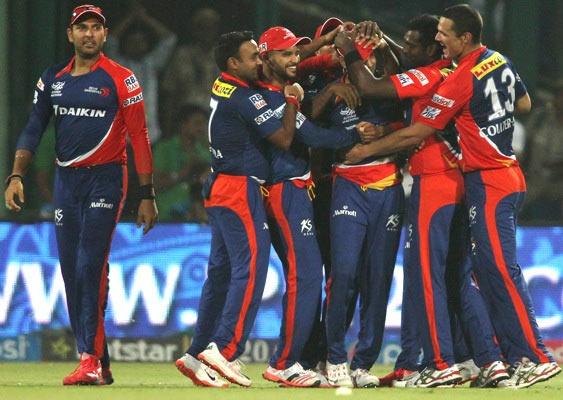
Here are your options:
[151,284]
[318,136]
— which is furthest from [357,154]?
[151,284]

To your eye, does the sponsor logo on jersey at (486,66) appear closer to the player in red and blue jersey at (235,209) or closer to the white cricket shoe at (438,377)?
the player in red and blue jersey at (235,209)

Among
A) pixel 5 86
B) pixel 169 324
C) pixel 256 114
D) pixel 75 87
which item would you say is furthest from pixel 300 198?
pixel 5 86

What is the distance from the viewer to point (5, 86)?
12922 mm

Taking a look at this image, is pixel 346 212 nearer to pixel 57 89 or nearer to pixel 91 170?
pixel 91 170

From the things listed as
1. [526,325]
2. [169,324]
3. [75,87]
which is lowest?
[169,324]

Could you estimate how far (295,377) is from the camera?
922 cm

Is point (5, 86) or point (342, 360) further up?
point (5, 86)

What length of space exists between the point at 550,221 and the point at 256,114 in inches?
159

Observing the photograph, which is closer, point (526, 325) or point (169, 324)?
point (526, 325)

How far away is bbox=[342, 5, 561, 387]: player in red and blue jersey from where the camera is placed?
352 inches

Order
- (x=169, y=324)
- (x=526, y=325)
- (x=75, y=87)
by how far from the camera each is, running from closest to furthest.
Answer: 1. (x=526, y=325)
2. (x=75, y=87)
3. (x=169, y=324)

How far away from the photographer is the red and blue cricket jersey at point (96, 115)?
9484 millimetres

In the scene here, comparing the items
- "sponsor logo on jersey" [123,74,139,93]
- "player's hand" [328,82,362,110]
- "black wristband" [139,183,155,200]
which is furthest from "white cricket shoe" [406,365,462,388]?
"sponsor logo on jersey" [123,74,139,93]

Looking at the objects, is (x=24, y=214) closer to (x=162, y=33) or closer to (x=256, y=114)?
(x=162, y=33)
